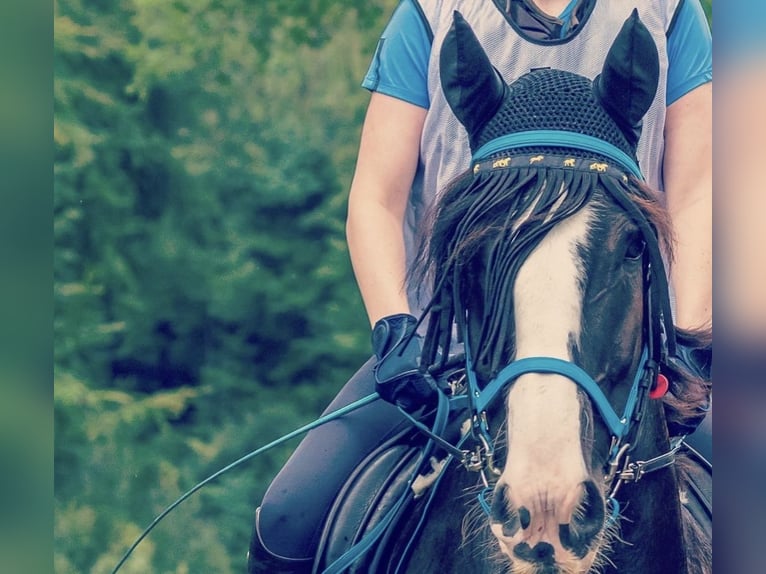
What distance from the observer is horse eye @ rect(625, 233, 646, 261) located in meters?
2.62

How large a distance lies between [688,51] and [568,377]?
1.42 metres

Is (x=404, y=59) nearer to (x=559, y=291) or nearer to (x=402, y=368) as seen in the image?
(x=402, y=368)

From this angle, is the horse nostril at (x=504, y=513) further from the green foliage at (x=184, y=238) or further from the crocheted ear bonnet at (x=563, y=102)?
the green foliage at (x=184, y=238)

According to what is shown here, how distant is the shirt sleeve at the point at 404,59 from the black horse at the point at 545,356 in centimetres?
40

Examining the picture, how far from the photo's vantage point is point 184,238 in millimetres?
3555

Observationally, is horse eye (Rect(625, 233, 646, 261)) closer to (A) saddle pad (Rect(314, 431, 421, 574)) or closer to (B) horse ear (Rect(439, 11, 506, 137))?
(B) horse ear (Rect(439, 11, 506, 137))

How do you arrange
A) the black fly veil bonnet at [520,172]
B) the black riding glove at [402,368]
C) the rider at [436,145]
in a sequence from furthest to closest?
the rider at [436,145] < the black riding glove at [402,368] < the black fly veil bonnet at [520,172]

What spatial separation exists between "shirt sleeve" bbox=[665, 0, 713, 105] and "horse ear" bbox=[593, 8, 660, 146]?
54cm

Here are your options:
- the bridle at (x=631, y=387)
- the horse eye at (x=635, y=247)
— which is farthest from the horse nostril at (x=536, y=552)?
the horse eye at (x=635, y=247)

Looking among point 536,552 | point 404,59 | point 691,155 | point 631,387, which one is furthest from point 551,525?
point 404,59

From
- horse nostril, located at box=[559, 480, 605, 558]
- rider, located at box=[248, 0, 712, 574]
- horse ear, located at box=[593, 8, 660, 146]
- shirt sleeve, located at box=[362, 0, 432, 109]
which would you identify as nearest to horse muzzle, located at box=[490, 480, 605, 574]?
horse nostril, located at box=[559, 480, 605, 558]

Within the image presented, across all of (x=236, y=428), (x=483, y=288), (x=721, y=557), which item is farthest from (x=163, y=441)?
(x=721, y=557)

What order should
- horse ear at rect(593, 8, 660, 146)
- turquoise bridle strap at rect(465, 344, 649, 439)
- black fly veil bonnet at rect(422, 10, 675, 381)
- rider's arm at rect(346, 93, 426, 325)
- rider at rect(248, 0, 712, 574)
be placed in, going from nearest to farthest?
turquoise bridle strap at rect(465, 344, 649, 439), black fly veil bonnet at rect(422, 10, 675, 381), horse ear at rect(593, 8, 660, 146), rider at rect(248, 0, 712, 574), rider's arm at rect(346, 93, 426, 325)

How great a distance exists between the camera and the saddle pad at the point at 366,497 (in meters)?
3.04
